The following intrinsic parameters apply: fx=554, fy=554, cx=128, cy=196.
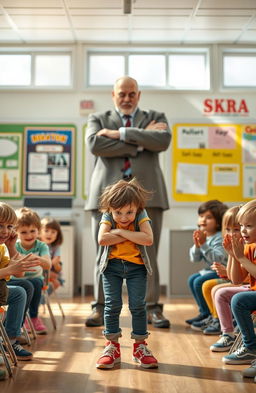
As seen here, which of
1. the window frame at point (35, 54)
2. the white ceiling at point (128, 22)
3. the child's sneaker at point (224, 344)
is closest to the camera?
the child's sneaker at point (224, 344)

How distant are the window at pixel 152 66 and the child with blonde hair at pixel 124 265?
4422 mm

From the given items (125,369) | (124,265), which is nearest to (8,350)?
(125,369)

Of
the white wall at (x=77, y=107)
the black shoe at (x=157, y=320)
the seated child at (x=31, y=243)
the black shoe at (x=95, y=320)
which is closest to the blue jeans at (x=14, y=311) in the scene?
the seated child at (x=31, y=243)

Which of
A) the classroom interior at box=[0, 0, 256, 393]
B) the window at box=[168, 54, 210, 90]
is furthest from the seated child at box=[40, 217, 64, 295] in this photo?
the window at box=[168, 54, 210, 90]

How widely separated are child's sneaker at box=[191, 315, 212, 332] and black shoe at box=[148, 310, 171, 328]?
0.17 metres

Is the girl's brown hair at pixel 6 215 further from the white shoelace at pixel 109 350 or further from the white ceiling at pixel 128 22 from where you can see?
the white ceiling at pixel 128 22

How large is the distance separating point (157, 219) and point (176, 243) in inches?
87.8

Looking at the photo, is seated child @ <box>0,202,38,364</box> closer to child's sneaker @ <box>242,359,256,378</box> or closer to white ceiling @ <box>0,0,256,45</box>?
child's sneaker @ <box>242,359,256,378</box>

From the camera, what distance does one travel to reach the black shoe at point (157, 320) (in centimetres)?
354

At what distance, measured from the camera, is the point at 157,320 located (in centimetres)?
357

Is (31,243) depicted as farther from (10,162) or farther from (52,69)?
(52,69)

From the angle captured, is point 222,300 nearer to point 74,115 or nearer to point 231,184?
point 231,184

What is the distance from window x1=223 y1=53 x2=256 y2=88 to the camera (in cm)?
670

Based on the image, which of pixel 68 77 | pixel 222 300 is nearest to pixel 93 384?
→ pixel 222 300
